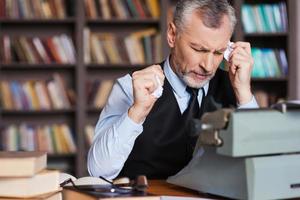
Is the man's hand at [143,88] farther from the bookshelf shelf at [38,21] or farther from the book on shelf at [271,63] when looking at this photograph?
the book on shelf at [271,63]

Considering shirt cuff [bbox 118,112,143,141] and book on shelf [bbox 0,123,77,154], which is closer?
shirt cuff [bbox 118,112,143,141]

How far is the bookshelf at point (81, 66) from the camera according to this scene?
175 inches

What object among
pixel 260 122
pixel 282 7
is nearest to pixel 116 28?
pixel 282 7

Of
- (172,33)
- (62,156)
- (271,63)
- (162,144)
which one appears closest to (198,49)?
(172,33)

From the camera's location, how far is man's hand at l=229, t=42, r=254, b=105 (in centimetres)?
192

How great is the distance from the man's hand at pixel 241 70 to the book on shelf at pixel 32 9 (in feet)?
8.82

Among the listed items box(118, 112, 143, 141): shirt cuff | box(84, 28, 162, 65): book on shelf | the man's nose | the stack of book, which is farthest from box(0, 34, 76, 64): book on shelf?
the stack of book

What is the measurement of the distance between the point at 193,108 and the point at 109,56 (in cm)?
251

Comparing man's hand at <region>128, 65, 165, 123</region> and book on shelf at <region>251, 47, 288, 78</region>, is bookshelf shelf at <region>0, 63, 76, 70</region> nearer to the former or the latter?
book on shelf at <region>251, 47, 288, 78</region>

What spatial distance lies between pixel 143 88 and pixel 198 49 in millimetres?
410

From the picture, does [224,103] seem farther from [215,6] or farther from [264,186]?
[264,186]

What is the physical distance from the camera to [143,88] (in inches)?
64.1

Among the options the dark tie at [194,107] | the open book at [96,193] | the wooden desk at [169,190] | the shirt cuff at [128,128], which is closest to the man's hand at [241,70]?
the dark tie at [194,107]

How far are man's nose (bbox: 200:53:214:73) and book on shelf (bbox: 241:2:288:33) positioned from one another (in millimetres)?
2617
